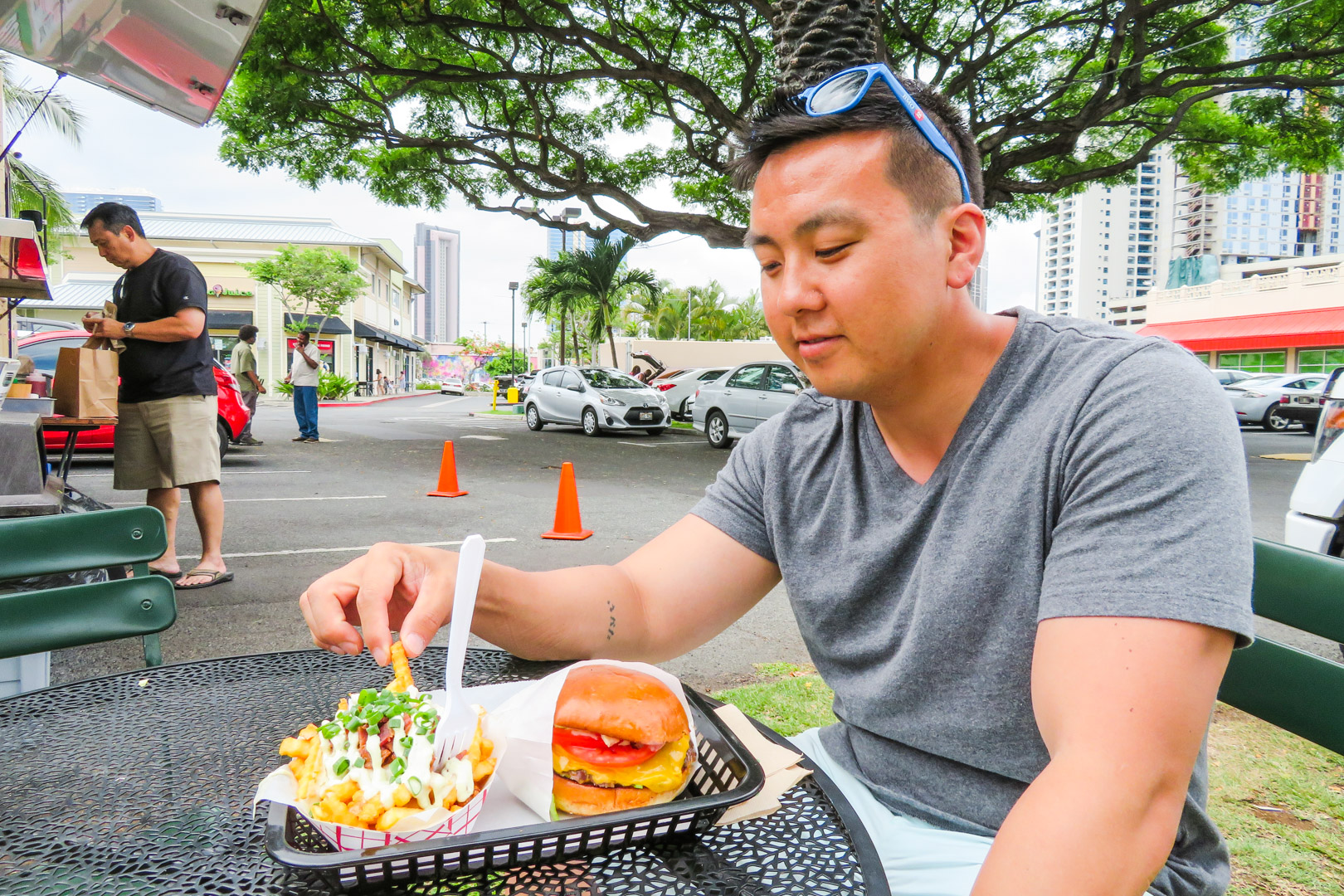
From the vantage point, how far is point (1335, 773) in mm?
2766

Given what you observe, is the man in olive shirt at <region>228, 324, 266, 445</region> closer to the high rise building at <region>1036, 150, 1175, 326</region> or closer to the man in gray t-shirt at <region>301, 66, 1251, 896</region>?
the man in gray t-shirt at <region>301, 66, 1251, 896</region>

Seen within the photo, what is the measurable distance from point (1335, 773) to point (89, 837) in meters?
3.50

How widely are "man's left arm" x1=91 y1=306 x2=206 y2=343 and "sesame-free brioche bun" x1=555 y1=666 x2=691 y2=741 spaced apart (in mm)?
4278

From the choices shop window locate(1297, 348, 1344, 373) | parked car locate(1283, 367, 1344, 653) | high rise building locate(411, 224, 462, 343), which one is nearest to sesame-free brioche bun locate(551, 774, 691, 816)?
parked car locate(1283, 367, 1344, 653)

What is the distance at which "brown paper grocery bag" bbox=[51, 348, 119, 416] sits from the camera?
3975mm

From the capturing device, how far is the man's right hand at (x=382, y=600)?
1.13 m

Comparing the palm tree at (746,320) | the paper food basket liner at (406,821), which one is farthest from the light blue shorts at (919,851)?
the palm tree at (746,320)

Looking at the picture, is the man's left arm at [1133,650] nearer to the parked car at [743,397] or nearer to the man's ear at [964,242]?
the man's ear at [964,242]

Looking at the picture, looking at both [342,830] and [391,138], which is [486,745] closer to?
[342,830]

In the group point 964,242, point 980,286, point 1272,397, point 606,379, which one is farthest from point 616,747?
point 1272,397

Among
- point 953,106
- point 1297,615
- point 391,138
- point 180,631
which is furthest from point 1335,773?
point 391,138

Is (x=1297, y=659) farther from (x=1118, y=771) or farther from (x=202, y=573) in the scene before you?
(x=202, y=573)

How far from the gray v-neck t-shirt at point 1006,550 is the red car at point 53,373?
28.4ft

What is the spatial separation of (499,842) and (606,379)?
52.9 ft
